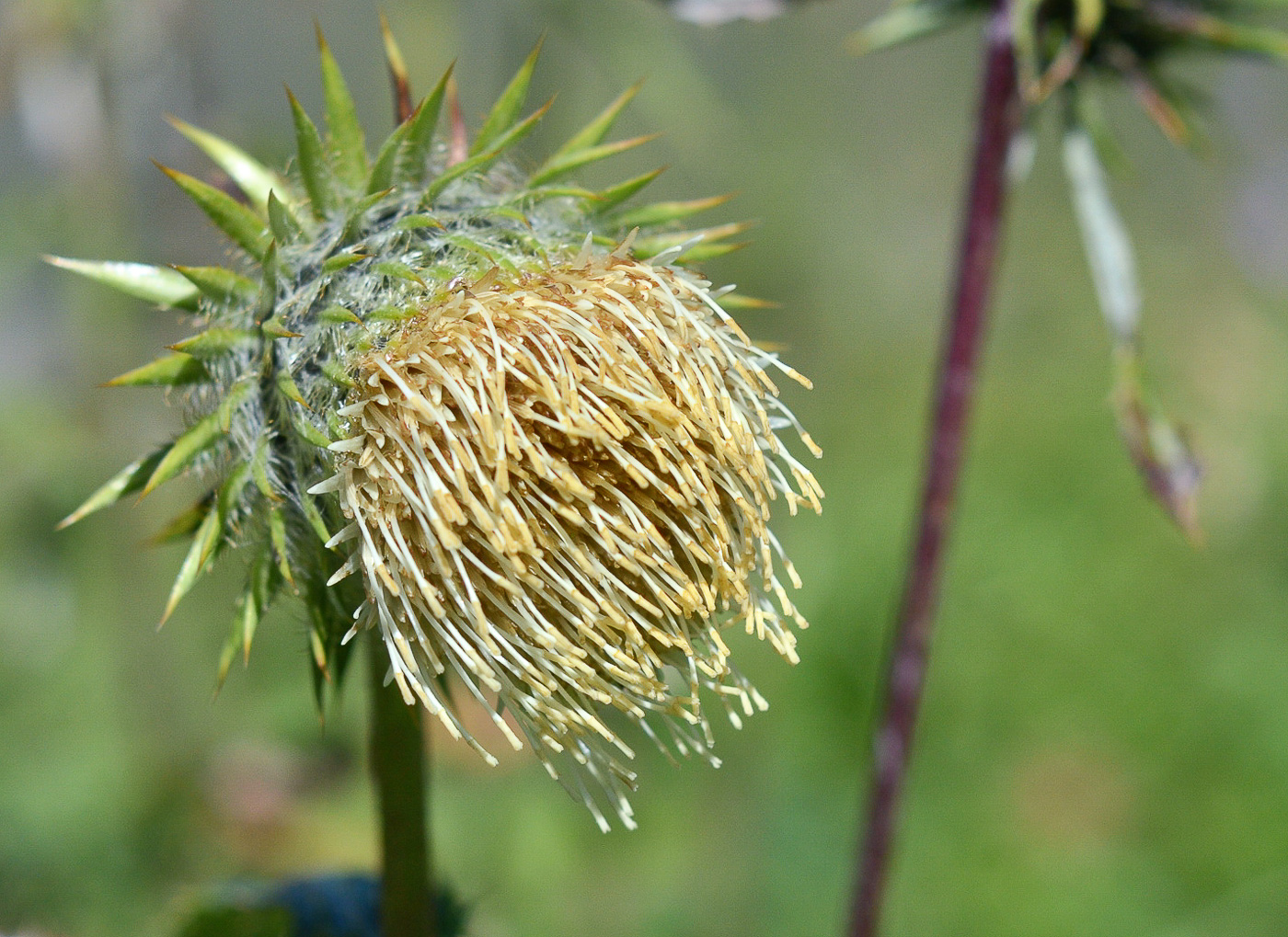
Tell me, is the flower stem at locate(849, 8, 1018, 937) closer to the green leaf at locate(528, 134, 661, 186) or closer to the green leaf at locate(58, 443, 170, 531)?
the green leaf at locate(528, 134, 661, 186)

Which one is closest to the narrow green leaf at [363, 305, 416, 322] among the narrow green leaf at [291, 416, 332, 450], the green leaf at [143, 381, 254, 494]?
the narrow green leaf at [291, 416, 332, 450]

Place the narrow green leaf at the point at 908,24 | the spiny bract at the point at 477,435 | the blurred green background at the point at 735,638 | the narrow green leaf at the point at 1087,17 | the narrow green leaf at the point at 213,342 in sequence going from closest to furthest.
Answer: the spiny bract at the point at 477,435 → the narrow green leaf at the point at 213,342 → the narrow green leaf at the point at 1087,17 → the narrow green leaf at the point at 908,24 → the blurred green background at the point at 735,638

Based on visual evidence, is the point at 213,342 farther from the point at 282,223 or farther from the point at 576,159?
the point at 576,159

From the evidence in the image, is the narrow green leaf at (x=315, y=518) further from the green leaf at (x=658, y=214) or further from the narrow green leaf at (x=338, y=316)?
the green leaf at (x=658, y=214)

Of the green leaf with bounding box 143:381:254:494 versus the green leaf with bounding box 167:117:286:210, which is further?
the green leaf with bounding box 167:117:286:210

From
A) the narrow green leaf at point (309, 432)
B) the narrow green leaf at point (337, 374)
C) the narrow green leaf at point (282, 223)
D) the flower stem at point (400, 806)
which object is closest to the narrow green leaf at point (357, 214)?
A: the narrow green leaf at point (282, 223)

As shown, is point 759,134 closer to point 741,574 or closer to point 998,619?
point 998,619

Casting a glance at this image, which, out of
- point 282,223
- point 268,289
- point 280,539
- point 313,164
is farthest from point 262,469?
point 313,164
